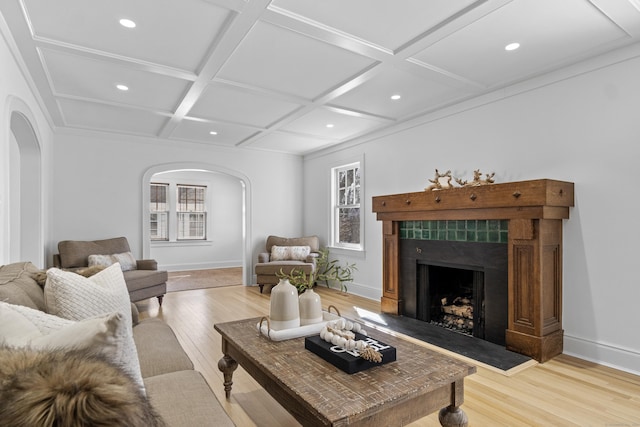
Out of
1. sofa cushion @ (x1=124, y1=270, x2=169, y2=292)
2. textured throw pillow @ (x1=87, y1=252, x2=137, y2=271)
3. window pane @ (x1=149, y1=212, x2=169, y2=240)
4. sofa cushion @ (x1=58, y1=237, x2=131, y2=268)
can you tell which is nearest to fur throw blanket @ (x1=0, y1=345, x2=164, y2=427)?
sofa cushion @ (x1=124, y1=270, x2=169, y2=292)

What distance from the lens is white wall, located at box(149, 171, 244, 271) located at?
27.3 feet

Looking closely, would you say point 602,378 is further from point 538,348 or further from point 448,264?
point 448,264

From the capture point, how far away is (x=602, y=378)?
8.52 ft

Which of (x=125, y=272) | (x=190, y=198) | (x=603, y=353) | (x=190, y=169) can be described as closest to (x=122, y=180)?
(x=190, y=169)

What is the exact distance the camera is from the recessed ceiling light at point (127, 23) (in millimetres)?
2389

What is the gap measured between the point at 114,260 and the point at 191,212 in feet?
13.4

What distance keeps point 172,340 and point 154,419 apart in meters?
1.43

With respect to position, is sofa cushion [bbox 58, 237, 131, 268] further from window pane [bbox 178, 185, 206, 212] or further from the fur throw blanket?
the fur throw blanket

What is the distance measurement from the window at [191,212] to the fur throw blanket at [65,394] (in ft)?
27.1

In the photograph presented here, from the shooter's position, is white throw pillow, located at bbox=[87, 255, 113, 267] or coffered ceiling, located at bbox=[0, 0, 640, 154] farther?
white throw pillow, located at bbox=[87, 255, 113, 267]

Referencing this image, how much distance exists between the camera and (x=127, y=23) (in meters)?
2.42

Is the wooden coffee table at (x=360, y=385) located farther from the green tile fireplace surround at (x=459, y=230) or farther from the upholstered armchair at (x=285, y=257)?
the upholstered armchair at (x=285, y=257)

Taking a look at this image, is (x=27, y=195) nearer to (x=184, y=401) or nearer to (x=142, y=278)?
(x=142, y=278)

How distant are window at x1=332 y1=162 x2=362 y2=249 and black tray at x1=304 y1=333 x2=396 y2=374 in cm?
379
